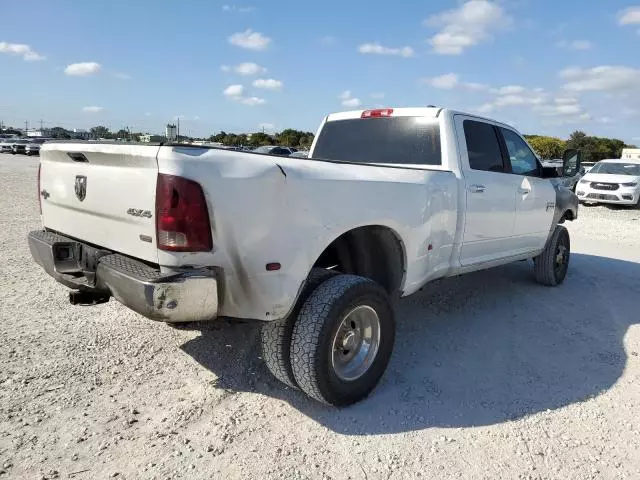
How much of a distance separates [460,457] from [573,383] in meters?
1.41

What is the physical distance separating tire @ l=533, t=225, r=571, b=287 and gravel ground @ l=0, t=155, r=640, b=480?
968 mm

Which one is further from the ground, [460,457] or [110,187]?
[110,187]

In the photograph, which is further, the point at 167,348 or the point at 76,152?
the point at 167,348

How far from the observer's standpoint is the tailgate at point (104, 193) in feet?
8.26

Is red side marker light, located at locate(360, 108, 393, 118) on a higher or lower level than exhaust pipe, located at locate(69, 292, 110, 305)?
higher

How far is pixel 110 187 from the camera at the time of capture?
2752 mm

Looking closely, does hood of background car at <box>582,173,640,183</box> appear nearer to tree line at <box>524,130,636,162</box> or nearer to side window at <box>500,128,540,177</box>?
side window at <box>500,128,540,177</box>

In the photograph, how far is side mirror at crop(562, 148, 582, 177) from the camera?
577cm

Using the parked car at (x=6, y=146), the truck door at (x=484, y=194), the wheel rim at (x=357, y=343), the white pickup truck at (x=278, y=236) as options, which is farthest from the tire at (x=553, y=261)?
the parked car at (x=6, y=146)

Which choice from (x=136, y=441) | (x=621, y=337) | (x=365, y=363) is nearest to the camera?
(x=136, y=441)

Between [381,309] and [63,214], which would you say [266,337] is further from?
[63,214]

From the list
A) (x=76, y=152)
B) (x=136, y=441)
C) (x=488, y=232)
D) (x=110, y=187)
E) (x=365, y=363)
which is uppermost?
(x=76, y=152)

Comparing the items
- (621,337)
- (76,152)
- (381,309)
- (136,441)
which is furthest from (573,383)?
(76,152)

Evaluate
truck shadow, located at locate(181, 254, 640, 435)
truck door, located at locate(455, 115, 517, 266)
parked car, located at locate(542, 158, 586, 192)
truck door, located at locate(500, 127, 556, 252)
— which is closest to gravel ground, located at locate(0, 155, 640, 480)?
truck shadow, located at locate(181, 254, 640, 435)
